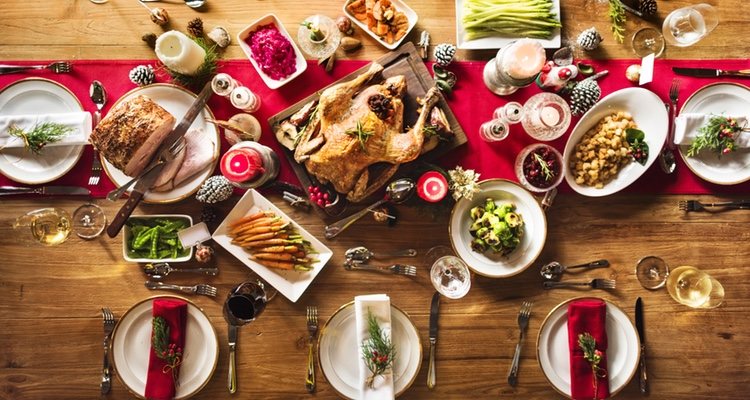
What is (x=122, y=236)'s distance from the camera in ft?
7.32

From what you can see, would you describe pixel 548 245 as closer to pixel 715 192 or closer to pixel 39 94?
pixel 715 192

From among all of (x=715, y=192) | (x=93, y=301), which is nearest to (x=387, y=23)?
(x=715, y=192)

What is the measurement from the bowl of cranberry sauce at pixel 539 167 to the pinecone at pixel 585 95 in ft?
0.85

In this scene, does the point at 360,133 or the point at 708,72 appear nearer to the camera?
the point at 360,133

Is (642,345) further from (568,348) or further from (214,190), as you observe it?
(214,190)

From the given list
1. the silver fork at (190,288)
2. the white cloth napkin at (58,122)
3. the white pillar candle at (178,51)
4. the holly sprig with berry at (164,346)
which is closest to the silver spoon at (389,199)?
the silver fork at (190,288)

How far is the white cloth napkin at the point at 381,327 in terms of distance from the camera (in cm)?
209

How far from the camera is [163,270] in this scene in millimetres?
2211

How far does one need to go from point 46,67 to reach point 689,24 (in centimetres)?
295

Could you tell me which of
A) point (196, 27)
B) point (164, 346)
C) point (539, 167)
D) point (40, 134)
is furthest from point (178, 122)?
point (539, 167)

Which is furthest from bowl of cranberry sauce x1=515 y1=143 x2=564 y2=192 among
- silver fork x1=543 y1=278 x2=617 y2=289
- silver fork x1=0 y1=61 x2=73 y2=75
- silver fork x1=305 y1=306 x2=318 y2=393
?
silver fork x1=0 y1=61 x2=73 y2=75

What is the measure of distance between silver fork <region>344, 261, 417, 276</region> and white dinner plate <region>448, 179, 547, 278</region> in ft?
0.73

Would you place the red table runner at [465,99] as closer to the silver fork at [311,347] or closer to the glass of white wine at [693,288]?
the glass of white wine at [693,288]

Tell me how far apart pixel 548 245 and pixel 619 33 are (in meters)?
1.04
